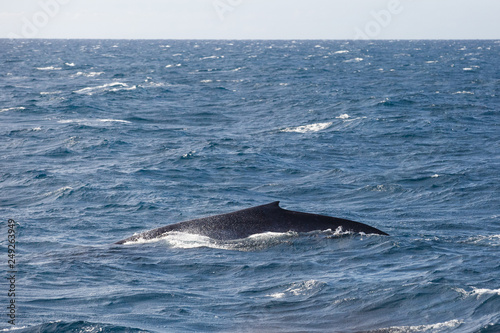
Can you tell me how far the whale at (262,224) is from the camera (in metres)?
13.8

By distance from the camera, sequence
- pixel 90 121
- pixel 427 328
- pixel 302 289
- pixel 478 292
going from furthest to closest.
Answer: pixel 90 121, pixel 302 289, pixel 478 292, pixel 427 328

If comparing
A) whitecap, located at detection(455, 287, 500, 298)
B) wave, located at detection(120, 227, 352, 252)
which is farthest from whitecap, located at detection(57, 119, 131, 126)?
whitecap, located at detection(455, 287, 500, 298)

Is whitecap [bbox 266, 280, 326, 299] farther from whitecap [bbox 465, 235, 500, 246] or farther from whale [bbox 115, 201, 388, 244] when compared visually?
whitecap [bbox 465, 235, 500, 246]

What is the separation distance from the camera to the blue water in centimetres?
1113

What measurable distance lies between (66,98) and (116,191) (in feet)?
103

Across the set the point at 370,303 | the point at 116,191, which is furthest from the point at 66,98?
the point at 370,303

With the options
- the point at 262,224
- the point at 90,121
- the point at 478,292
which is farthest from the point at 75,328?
the point at 90,121

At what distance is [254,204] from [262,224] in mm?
6361

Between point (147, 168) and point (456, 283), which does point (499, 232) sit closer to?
point (456, 283)

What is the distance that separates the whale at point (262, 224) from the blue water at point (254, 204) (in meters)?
0.19

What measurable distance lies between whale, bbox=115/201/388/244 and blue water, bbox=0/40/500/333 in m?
0.19

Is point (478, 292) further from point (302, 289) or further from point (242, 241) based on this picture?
point (242, 241)

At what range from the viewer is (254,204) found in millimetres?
20078

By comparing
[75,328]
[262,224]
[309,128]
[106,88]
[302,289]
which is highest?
[106,88]
